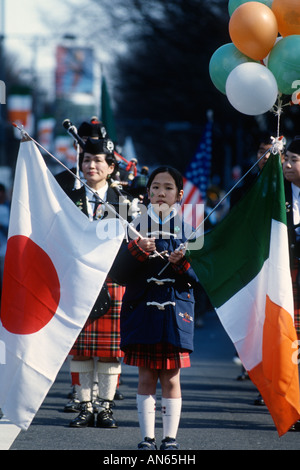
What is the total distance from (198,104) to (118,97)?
16.6 m

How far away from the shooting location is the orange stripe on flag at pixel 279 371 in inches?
222

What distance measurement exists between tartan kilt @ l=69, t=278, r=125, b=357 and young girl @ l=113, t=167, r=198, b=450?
109 cm

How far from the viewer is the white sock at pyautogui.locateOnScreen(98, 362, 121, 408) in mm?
6996

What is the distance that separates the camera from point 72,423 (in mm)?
6891

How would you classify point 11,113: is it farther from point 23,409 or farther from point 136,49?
point 23,409

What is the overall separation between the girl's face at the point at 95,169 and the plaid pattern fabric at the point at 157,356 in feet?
5.35

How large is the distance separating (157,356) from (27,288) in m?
0.93

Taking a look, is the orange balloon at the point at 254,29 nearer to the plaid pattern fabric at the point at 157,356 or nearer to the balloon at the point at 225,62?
the balloon at the point at 225,62

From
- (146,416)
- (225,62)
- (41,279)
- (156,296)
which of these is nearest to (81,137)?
(225,62)

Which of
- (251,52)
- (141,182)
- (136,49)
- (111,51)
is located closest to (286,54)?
(251,52)

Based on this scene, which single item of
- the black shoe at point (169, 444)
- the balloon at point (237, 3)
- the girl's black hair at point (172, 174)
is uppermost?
the balloon at point (237, 3)

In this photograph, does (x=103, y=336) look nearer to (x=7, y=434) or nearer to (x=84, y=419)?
(x=84, y=419)

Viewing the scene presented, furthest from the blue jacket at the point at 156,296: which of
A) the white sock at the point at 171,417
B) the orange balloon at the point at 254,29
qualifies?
the orange balloon at the point at 254,29

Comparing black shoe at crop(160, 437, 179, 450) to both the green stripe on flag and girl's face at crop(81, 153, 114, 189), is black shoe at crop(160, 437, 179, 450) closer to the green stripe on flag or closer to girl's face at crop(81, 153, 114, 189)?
the green stripe on flag
